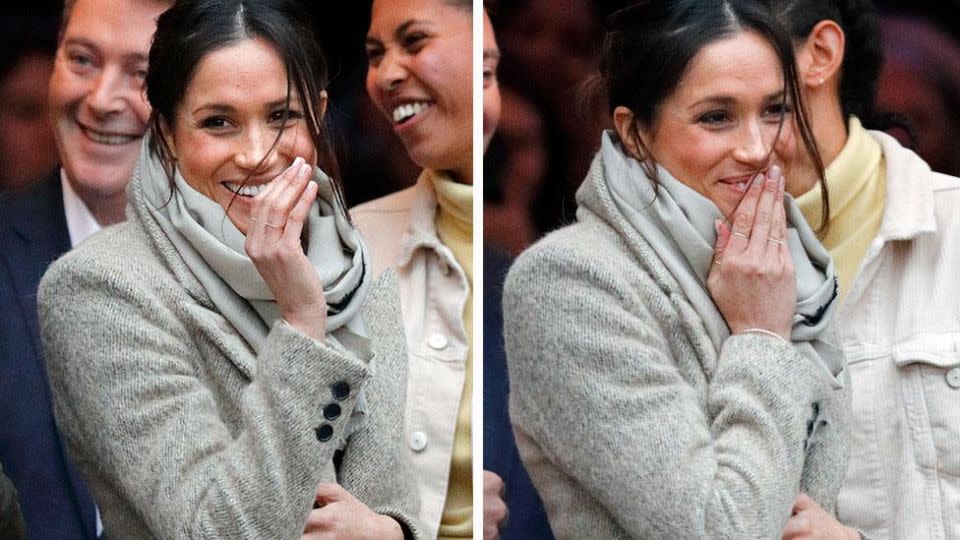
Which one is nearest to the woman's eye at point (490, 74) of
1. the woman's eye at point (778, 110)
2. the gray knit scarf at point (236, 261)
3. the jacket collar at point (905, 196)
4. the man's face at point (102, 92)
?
the gray knit scarf at point (236, 261)

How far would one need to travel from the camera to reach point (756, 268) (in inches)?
119

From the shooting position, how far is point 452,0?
10.5ft

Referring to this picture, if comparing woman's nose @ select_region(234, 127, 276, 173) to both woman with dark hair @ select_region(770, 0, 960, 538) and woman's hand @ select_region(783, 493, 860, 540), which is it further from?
woman's hand @ select_region(783, 493, 860, 540)

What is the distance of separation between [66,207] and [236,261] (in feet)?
1.27

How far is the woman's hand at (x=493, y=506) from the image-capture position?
3182 millimetres

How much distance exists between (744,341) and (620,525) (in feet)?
1.34

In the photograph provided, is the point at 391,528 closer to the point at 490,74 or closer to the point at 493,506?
the point at 493,506

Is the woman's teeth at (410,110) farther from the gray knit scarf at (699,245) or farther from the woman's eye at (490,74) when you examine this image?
the gray knit scarf at (699,245)

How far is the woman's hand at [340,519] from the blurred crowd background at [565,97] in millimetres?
594

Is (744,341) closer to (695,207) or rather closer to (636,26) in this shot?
(695,207)

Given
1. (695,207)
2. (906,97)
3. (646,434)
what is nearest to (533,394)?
(646,434)

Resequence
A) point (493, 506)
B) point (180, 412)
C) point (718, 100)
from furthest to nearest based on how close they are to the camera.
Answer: point (493, 506) < point (718, 100) < point (180, 412)

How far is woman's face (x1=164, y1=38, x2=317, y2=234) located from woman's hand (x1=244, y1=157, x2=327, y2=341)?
32 millimetres

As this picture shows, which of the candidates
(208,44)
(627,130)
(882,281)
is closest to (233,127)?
(208,44)
